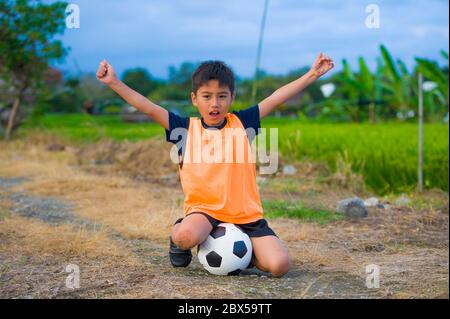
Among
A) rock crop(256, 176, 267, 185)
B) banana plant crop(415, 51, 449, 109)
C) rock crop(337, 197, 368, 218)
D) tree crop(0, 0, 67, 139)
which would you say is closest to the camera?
rock crop(337, 197, 368, 218)

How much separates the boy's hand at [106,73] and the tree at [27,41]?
8611 mm

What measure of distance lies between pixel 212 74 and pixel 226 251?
3.17 ft

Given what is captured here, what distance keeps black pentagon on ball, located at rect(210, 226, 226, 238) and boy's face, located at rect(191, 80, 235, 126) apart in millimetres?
605

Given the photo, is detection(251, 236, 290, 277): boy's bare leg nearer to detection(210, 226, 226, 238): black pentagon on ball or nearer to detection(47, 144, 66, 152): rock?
detection(210, 226, 226, 238): black pentagon on ball

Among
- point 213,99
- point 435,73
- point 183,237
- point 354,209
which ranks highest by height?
point 435,73

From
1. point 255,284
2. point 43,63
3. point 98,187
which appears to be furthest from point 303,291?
point 43,63

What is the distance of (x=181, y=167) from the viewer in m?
3.87

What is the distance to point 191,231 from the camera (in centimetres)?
363

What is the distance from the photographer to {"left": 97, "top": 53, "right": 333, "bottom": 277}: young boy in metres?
3.69

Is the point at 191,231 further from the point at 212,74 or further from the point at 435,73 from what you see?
the point at 435,73

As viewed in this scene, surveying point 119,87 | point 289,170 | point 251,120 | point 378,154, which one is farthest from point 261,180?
point 119,87

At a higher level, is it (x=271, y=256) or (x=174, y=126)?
(x=174, y=126)

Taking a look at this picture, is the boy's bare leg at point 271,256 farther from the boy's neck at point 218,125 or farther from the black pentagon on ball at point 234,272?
the boy's neck at point 218,125

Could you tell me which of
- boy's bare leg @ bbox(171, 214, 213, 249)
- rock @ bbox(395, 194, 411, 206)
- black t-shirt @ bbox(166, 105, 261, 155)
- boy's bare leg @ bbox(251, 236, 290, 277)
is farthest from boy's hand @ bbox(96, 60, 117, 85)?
rock @ bbox(395, 194, 411, 206)
